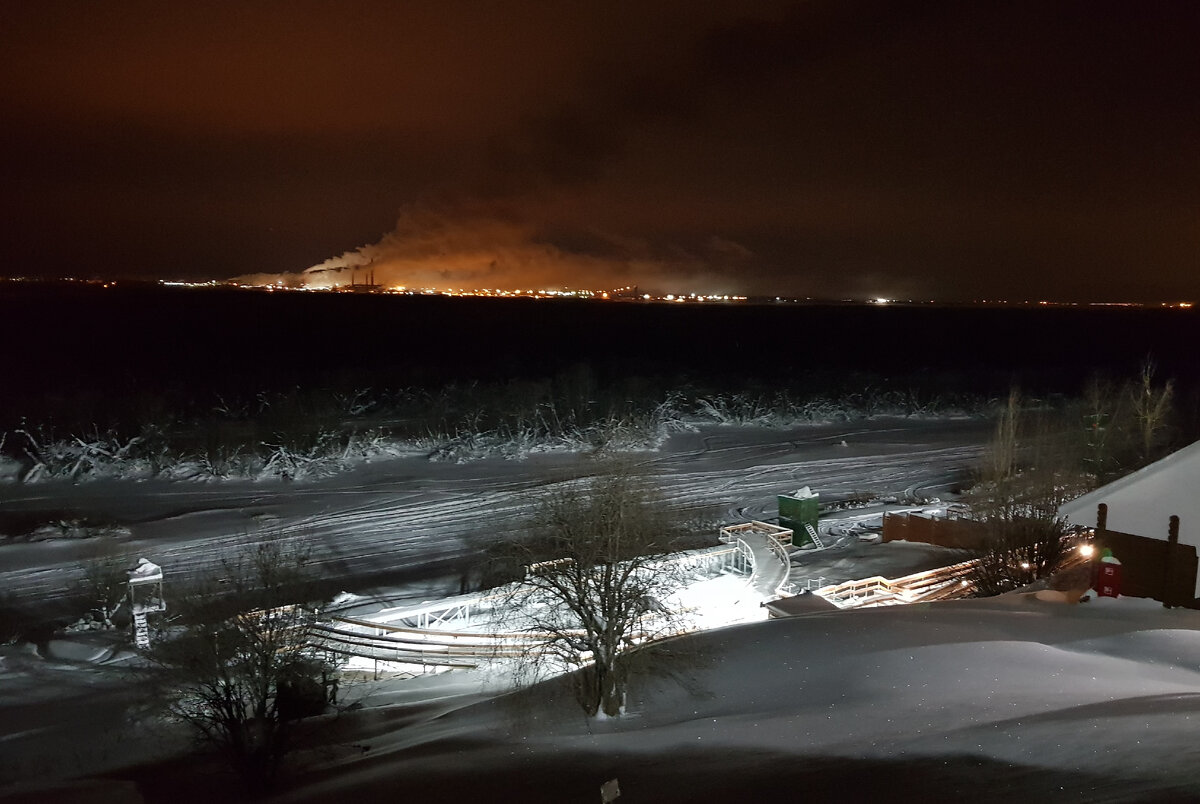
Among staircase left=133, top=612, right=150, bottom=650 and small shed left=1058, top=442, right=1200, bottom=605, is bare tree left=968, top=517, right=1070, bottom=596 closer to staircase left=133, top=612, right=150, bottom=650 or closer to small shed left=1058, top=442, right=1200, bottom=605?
small shed left=1058, top=442, right=1200, bottom=605

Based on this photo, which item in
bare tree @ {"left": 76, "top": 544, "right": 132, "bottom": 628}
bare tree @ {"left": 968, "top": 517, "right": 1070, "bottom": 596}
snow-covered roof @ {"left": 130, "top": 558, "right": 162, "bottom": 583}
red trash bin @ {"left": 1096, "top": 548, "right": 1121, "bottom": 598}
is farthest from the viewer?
bare tree @ {"left": 76, "top": 544, "right": 132, "bottom": 628}

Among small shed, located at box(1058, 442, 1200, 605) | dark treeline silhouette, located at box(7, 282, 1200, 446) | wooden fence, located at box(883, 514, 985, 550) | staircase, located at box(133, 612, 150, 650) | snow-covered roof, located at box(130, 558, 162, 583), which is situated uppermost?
dark treeline silhouette, located at box(7, 282, 1200, 446)

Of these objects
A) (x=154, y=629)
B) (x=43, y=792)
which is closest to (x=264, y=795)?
(x=43, y=792)

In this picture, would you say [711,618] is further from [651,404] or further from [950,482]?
[651,404]

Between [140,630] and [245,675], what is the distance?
660 centimetres

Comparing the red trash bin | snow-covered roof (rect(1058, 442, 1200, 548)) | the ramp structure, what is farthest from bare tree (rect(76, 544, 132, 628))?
snow-covered roof (rect(1058, 442, 1200, 548))

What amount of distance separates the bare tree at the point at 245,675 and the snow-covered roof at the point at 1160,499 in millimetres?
16357

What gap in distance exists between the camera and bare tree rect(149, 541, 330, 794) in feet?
38.7

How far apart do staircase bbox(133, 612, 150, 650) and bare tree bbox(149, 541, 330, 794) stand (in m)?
3.51

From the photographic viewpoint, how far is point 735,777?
30.3 ft

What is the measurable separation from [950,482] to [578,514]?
2518 cm

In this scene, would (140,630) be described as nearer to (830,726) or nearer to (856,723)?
(830,726)

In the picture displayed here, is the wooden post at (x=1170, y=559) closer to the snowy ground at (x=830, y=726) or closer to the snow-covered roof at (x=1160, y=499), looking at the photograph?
the snow-covered roof at (x=1160, y=499)

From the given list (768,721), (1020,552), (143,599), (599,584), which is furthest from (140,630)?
(1020,552)
